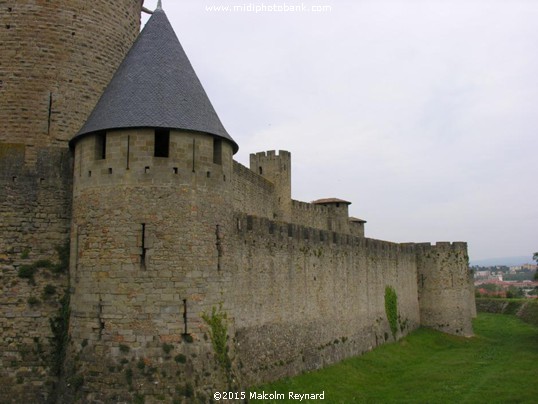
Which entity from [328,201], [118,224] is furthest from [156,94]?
[328,201]

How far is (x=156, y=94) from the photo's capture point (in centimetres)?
1312

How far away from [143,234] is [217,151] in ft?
9.51

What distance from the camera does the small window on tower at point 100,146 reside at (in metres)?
13.0

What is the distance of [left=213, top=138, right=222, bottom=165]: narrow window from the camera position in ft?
45.0

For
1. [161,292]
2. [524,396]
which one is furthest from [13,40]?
[524,396]

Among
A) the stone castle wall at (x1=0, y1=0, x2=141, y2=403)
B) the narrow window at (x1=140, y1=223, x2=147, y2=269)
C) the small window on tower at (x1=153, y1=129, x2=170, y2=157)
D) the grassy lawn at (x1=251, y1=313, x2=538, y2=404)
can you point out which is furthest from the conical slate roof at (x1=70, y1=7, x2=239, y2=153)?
the grassy lawn at (x1=251, y1=313, x2=538, y2=404)

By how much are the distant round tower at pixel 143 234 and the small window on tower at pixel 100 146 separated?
2 centimetres

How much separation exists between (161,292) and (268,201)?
56.5ft

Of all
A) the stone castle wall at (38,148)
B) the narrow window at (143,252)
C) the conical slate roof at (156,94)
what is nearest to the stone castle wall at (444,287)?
the conical slate roof at (156,94)

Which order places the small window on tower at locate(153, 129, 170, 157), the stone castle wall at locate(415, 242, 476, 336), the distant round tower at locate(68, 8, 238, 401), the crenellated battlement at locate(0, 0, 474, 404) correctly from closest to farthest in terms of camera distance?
1. the distant round tower at locate(68, 8, 238, 401)
2. the crenellated battlement at locate(0, 0, 474, 404)
3. the small window on tower at locate(153, 129, 170, 157)
4. the stone castle wall at locate(415, 242, 476, 336)

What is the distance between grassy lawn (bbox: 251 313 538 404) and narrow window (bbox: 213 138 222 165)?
6796mm

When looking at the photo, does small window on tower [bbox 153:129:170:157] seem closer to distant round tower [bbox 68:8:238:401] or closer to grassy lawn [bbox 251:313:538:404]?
distant round tower [bbox 68:8:238:401]

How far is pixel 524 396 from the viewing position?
1709cm

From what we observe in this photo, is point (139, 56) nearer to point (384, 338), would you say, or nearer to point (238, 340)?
point (238, 340)
